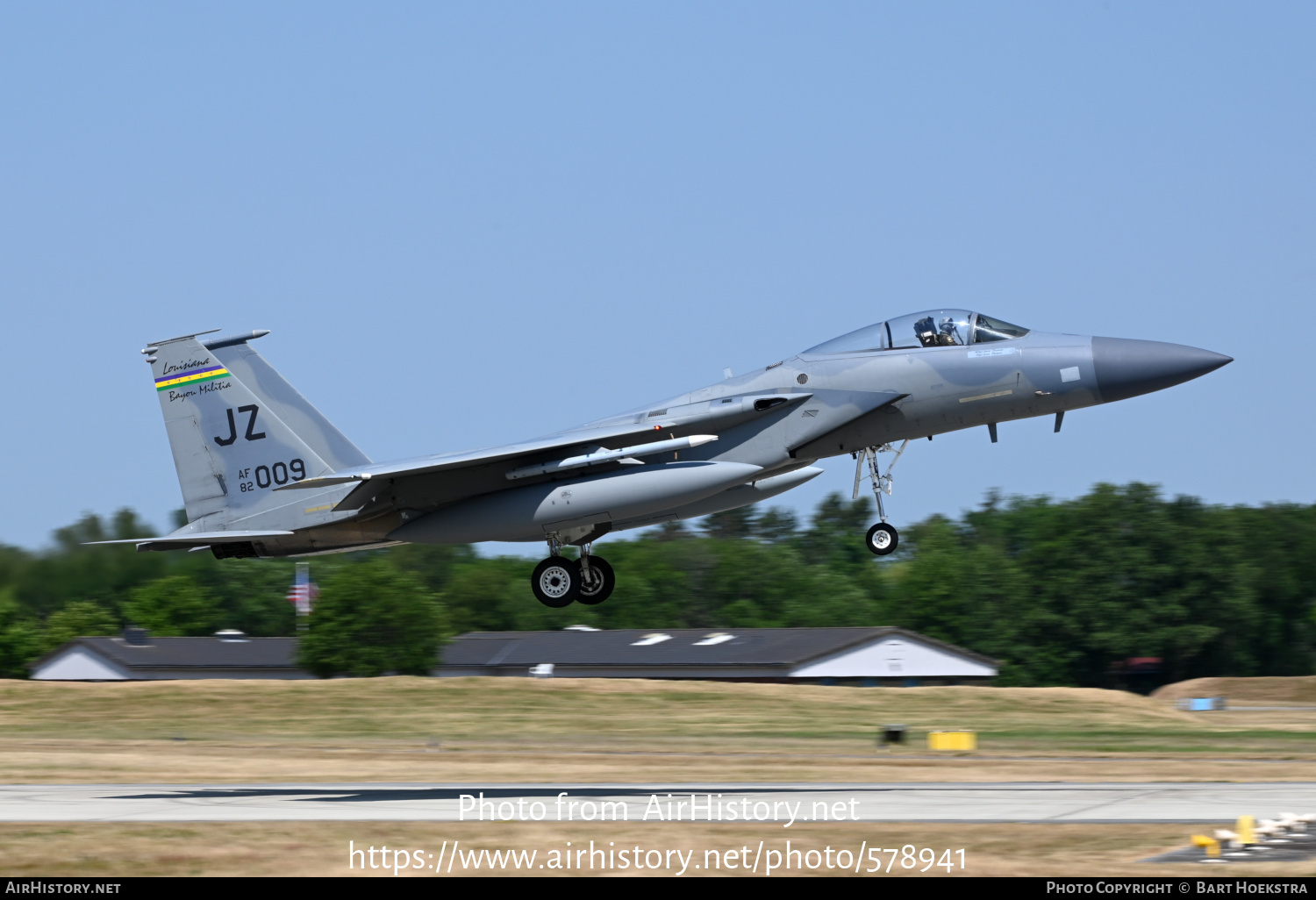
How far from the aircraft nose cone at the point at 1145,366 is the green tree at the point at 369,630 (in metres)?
48.1

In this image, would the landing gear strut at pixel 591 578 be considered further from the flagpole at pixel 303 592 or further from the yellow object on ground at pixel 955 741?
the flagpole at pixel 303 592

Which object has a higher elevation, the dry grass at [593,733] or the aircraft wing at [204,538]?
the aircraft wing at [204,538]

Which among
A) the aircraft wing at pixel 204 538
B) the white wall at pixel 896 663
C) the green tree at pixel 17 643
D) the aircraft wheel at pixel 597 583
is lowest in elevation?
the white wall at pixel 896 663

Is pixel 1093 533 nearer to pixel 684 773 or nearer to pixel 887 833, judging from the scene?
pixel 684 773

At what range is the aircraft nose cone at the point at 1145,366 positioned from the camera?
61.1 feet

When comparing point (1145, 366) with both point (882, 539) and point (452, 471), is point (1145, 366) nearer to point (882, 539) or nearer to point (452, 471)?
point (882, 539)

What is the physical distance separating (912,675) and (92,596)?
35.1 meters

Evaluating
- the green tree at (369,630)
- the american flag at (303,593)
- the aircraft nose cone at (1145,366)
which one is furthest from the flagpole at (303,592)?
the aircraft nose cone at (1145,366)

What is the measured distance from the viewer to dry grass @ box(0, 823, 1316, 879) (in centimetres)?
1475

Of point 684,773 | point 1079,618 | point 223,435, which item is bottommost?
point 1079,618

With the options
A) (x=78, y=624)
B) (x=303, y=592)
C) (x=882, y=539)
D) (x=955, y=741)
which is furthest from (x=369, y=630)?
(x=882, y=539)

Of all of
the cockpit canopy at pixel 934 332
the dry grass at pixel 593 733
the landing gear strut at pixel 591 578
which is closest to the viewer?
the cockpit canopy at pixel 934 332

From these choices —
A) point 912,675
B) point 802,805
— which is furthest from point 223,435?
point 912,675

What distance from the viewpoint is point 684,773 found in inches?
1136
